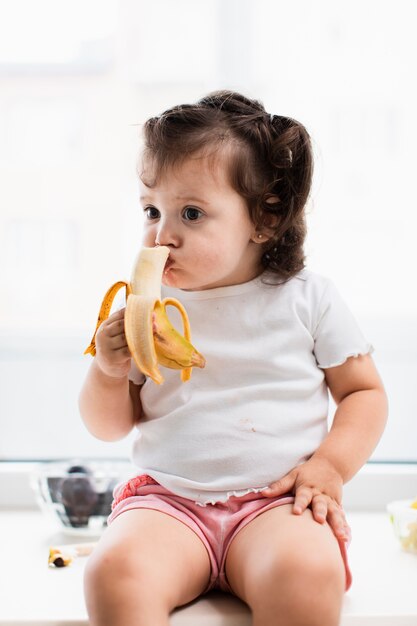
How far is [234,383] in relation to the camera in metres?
1.17

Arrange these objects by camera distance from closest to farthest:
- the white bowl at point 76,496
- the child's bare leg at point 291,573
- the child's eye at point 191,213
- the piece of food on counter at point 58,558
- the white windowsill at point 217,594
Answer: the child's bare leg at point 291,573 → the white windowsill at point 217,594 → the child's eye at point 191,213 → the piece of food on counter at point 58,558 → the white bowl at point 76,496

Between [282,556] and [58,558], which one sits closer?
[282,556]


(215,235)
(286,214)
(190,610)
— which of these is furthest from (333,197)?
(190,610)

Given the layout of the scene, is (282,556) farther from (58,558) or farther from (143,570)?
(58,558)

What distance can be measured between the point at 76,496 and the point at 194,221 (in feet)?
1.83

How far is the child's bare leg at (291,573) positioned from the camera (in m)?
0.93

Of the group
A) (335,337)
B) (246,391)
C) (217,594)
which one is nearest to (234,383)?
(246,391)

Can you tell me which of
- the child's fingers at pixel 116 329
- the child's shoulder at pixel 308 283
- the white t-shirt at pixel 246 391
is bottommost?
the white t-shirt at pixel 246 391

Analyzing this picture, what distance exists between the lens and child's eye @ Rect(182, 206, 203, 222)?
3.72 ft

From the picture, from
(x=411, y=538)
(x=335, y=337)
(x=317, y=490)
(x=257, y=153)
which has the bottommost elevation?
(x=411, y=538)

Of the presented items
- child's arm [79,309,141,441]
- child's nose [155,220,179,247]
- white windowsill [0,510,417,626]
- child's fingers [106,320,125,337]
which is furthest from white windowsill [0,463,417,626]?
child's nose [155,220,179,247]

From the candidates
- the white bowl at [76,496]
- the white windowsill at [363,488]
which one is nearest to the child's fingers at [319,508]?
the white bowl at [76,496]

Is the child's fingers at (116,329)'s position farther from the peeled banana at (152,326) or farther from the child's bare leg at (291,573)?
the child's bare leg at (291,573)

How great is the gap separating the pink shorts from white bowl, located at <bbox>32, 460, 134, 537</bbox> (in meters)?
0.32
